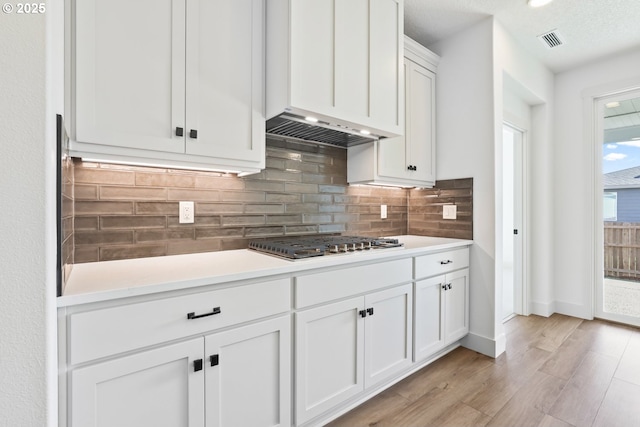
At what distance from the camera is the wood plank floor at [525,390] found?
1.68m

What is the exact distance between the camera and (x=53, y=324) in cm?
85

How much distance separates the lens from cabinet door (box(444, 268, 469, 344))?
2320 millimetres

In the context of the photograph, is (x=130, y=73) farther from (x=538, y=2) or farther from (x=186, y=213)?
(x=538, y=2)

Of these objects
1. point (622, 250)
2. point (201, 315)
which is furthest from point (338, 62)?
point (622, 250)

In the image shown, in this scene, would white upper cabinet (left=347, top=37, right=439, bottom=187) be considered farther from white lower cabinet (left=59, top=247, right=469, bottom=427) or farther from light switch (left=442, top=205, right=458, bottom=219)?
white lower cabinet (left=59, top=247, right=469, bottom=427)

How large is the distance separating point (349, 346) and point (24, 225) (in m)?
1.47

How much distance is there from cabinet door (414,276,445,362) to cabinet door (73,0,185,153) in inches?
70.0

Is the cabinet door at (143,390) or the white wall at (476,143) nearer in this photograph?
the cabinet door at (143,390)

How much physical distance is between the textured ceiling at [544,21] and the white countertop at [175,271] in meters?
1.99

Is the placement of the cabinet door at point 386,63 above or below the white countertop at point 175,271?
above

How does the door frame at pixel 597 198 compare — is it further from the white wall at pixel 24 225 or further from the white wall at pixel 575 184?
the white wall at pixel 24 225

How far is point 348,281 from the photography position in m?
1.65

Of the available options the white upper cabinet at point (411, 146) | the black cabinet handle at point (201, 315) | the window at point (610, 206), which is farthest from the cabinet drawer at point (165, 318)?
the window at point (610, 206)

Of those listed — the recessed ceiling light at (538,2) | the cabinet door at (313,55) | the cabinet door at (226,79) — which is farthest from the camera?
the recessed ceiling light at (538,2)
